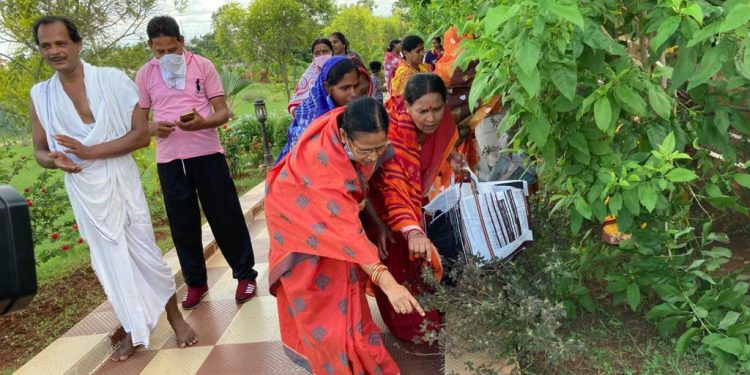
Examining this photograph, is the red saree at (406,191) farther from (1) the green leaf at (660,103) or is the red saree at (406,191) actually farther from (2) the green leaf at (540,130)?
(1) the green leaf at (660,103)

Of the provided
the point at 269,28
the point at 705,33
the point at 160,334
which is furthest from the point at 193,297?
the point at 269,28

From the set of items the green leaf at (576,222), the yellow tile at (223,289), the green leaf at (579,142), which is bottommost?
the yellow tile at (223,289)

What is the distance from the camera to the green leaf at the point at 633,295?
94.1 inches

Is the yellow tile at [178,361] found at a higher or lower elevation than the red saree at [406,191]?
lower

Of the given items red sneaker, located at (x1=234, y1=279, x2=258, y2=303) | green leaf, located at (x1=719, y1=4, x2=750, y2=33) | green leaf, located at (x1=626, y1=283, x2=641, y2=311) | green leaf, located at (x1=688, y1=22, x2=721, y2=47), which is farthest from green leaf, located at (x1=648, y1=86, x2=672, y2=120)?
red sneaker, located at (x1=234, y1=279, x2=258, y2=303)

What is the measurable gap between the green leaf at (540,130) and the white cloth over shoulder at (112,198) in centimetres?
208

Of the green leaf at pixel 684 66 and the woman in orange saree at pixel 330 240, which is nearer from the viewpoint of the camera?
the green leaf at pixel 684 66

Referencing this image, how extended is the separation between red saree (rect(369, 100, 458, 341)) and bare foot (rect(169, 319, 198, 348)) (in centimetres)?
109

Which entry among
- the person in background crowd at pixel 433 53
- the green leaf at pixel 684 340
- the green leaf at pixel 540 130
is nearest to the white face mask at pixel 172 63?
the green leaf at pixel 540 130

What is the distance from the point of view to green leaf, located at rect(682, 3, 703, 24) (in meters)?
1.67

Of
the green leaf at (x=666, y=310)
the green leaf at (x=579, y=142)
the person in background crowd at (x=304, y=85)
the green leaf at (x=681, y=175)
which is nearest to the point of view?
the green leaf at (x=681, y=175)

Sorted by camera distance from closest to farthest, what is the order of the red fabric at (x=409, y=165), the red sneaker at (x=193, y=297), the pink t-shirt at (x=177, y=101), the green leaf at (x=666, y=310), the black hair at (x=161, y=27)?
1. the green leaf at (x=666, y=310)
2. the red fabric at (x=409, y=165)
3. the black hair at (x=161, y=27)
4. the pink t-shirt at (x=177, y=101)
5. the red sneaker at (x=193, y=297)

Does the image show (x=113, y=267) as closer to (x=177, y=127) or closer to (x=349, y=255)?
(x=177, y=127)

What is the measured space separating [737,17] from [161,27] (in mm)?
2914
